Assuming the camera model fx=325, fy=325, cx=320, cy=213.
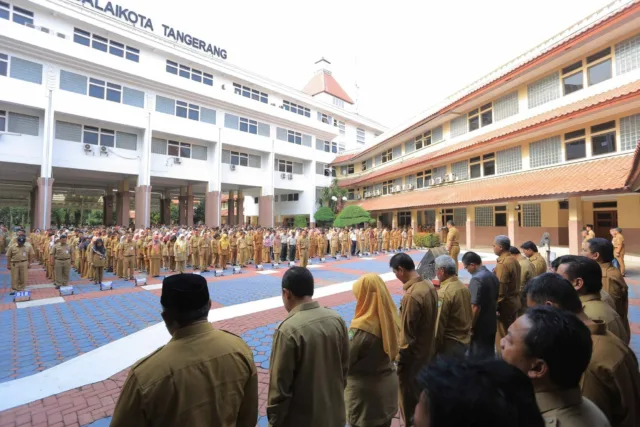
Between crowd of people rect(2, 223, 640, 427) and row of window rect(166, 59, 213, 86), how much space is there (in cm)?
2545

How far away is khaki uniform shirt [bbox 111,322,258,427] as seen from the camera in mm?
1486

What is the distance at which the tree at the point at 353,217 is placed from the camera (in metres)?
24.3

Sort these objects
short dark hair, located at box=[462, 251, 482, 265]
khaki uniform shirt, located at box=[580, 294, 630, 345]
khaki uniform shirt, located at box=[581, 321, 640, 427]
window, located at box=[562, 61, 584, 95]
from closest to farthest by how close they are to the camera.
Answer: khaki uniform shirt, located at box=[581, 321, 640, 427] → khaki uniform shirt, located at box=[580, 294, 630, 345] → short dark hair, located at box=[462, 251, 482, 265] → window, located at box=[562, 61, 584, 95]

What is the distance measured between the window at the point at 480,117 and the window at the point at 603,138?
563cm

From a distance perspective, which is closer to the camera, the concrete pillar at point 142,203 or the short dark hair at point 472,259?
the short dark hair at point 472,259

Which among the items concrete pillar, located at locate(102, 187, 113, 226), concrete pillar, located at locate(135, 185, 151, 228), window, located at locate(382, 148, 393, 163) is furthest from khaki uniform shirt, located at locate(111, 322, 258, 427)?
concrete pillar, located at locate(102, 187, 113, 226)

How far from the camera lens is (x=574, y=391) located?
1.31 meters

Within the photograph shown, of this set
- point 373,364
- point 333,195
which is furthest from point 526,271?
point 333,195

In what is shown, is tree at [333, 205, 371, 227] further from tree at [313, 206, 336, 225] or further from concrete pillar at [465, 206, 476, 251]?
concrete pillar at [465, 206, 476, 251]

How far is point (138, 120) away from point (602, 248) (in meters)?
23.3

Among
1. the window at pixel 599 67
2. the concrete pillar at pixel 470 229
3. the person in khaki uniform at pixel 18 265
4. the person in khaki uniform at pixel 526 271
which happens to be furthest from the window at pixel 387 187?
the person in khaki uniform at pixel 18 265

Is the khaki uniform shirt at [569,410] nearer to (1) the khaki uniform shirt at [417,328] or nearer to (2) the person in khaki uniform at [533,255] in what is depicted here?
(1) the khaki uniform shirt at [417,328]

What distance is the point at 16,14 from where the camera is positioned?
56.9 feet

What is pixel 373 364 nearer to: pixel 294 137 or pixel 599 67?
pixel 599 67
